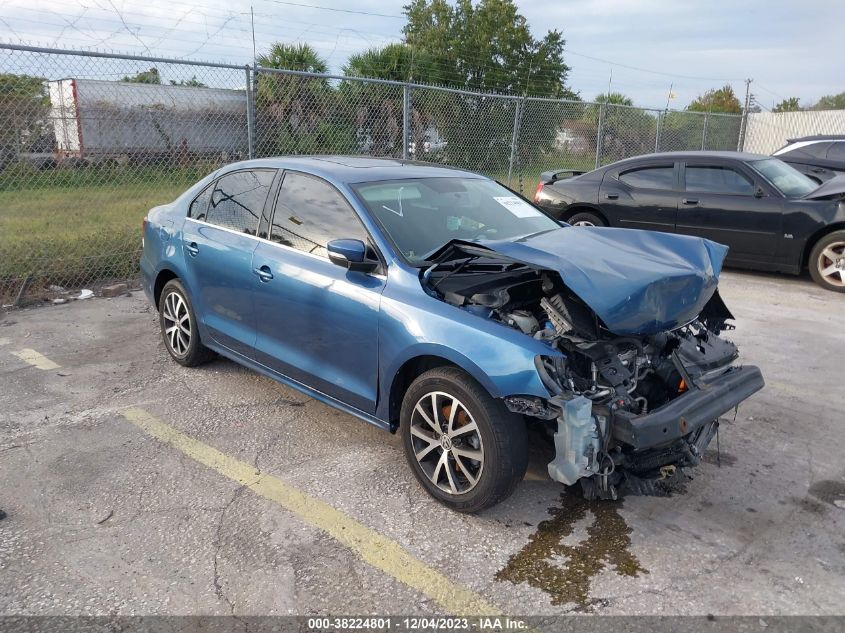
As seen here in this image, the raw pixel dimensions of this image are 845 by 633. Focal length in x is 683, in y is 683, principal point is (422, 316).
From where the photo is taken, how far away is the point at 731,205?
834 centimetres

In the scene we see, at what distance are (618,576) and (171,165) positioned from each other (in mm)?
7111

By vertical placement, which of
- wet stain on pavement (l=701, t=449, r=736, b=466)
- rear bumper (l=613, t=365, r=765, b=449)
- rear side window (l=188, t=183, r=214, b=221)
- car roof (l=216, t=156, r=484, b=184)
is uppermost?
car roof (l=216, t=156, r=484, b=184)

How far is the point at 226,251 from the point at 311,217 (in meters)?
0.78

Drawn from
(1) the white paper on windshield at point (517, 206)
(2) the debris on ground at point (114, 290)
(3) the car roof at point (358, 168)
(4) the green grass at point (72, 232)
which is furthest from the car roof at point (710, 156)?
(2) the debris on ground at point (114, 290)

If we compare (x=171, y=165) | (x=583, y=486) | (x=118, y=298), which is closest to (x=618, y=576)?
(x=583, y=486)

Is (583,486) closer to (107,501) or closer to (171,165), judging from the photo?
(107,501)

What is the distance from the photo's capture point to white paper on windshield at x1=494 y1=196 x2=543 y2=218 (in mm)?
4547

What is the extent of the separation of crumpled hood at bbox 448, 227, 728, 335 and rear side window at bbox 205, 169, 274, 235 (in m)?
1.79

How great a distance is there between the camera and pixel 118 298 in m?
7.51

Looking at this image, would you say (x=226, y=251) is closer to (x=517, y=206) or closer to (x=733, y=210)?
(x=517, y=206)

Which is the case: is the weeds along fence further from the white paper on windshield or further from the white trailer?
the white paper on windshield

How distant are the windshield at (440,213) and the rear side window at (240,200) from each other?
33.7 inches

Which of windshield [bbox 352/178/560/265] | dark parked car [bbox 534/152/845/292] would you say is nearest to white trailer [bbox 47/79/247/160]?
dark parked car [bbox 534/152/845/292]

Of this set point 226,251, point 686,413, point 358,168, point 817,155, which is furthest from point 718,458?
point 817,155
